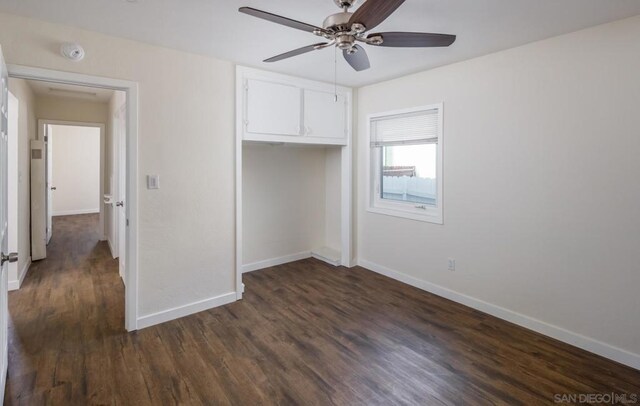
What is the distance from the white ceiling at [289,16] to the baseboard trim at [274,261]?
8.63 feet

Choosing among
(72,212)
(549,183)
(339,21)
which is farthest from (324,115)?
(72,212)

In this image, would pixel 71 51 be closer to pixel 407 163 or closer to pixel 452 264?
pixel 407 163

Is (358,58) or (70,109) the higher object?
(70,109)

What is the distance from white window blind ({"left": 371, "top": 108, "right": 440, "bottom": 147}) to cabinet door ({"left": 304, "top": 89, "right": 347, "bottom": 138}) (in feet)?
1.41

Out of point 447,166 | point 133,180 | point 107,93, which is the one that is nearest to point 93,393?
point 133,180

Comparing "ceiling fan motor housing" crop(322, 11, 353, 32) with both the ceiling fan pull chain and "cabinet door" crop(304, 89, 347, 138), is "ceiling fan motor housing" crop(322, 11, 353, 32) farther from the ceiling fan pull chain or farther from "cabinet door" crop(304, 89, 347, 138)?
"cabinet door" crop(304, 89, 347, 138)

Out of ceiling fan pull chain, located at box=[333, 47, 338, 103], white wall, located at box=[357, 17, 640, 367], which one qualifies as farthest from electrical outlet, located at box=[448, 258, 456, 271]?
ceiling fan pull chain, located at box=[333, 47, 338, 103]

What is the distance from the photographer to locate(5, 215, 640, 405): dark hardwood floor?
209 cm

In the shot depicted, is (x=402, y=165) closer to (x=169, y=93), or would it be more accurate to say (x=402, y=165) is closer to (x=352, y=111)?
(x=352, y=111)

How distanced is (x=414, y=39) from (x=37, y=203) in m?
5.50

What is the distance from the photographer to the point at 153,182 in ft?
9.59

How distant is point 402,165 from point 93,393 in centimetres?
358

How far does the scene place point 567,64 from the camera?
2.60 metres

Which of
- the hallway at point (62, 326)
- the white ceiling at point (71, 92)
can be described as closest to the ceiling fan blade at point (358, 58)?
the hallway at point (62, 326)
